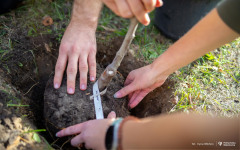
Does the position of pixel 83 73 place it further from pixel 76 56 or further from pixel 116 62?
pixel 116 62

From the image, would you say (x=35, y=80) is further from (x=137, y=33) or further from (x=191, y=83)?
(x=191, y=83)

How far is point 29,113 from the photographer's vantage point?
A: 5.54 ft

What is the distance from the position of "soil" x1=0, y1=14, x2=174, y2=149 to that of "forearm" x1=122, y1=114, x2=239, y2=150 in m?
0.65

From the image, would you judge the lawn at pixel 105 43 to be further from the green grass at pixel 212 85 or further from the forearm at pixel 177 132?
the forearm at pixel 177 132

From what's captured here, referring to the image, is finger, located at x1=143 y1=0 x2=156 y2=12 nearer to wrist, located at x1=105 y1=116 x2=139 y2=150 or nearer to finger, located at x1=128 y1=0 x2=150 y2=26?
finger, located at x1=128 y1=0 x2=150 y2=26

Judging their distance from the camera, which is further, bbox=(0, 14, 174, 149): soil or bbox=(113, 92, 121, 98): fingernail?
bbox=(113, 92, 121, 98): fingernail

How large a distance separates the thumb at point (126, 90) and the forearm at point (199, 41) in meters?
0.25

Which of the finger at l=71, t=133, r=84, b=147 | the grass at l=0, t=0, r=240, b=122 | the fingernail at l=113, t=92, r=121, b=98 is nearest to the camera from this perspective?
the finger at l=71, t=133, r=84, b=147

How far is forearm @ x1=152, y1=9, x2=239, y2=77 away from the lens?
1.35 metres

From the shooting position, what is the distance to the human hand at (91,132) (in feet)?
4.24

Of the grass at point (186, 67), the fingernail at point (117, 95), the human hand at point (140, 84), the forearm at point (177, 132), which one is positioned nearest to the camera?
the forearm at point (177, 132)

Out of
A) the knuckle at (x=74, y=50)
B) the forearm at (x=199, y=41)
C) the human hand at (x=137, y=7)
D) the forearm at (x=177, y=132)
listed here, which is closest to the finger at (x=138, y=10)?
the human hand at (x=137, y=7)

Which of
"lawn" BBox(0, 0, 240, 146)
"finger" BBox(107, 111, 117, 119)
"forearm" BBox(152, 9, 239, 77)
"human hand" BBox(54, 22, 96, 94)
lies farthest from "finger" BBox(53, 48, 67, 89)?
"forearm" BBox(152, 9, 239, 77)

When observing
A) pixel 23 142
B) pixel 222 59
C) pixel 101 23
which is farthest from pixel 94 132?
pixel 222 59
